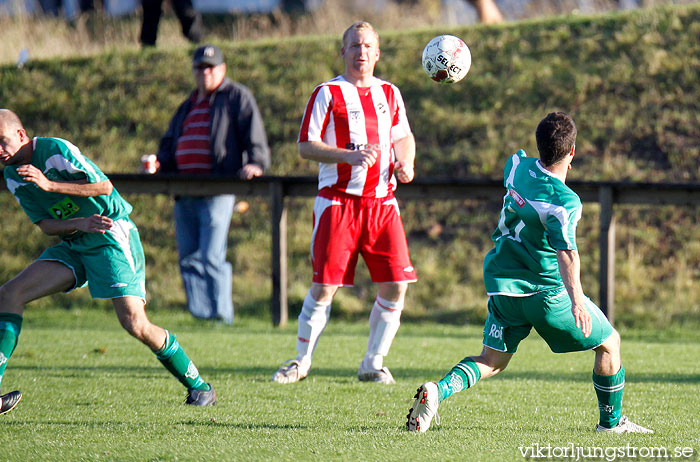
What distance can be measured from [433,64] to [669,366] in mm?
2808

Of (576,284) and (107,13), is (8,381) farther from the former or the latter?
(107,13)

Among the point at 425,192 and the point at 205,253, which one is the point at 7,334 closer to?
the point at 205,253

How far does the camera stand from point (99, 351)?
7375 mm

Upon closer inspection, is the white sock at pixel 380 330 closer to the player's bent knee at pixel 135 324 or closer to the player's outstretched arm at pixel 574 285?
the player's bent knee at pixel 135 324

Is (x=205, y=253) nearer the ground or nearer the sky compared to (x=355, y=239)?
nearer the ground

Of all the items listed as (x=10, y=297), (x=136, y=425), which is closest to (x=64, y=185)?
(x=10, y=297)

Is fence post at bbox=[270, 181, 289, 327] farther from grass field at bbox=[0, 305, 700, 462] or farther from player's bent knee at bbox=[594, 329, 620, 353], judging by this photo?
player's bent knee at bbox=[594, 329, 620, 353]

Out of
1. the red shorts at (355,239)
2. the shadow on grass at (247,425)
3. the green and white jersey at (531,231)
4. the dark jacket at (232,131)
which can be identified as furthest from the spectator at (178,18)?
the green and white jersey at (531,231)

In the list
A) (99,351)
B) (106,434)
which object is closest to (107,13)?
(99,351)

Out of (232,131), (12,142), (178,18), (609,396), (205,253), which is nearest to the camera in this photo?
(609,396)

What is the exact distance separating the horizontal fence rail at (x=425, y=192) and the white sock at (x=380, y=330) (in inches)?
114

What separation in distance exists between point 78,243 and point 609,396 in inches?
118

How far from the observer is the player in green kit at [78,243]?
5055mm

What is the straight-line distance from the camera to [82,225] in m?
5.16
